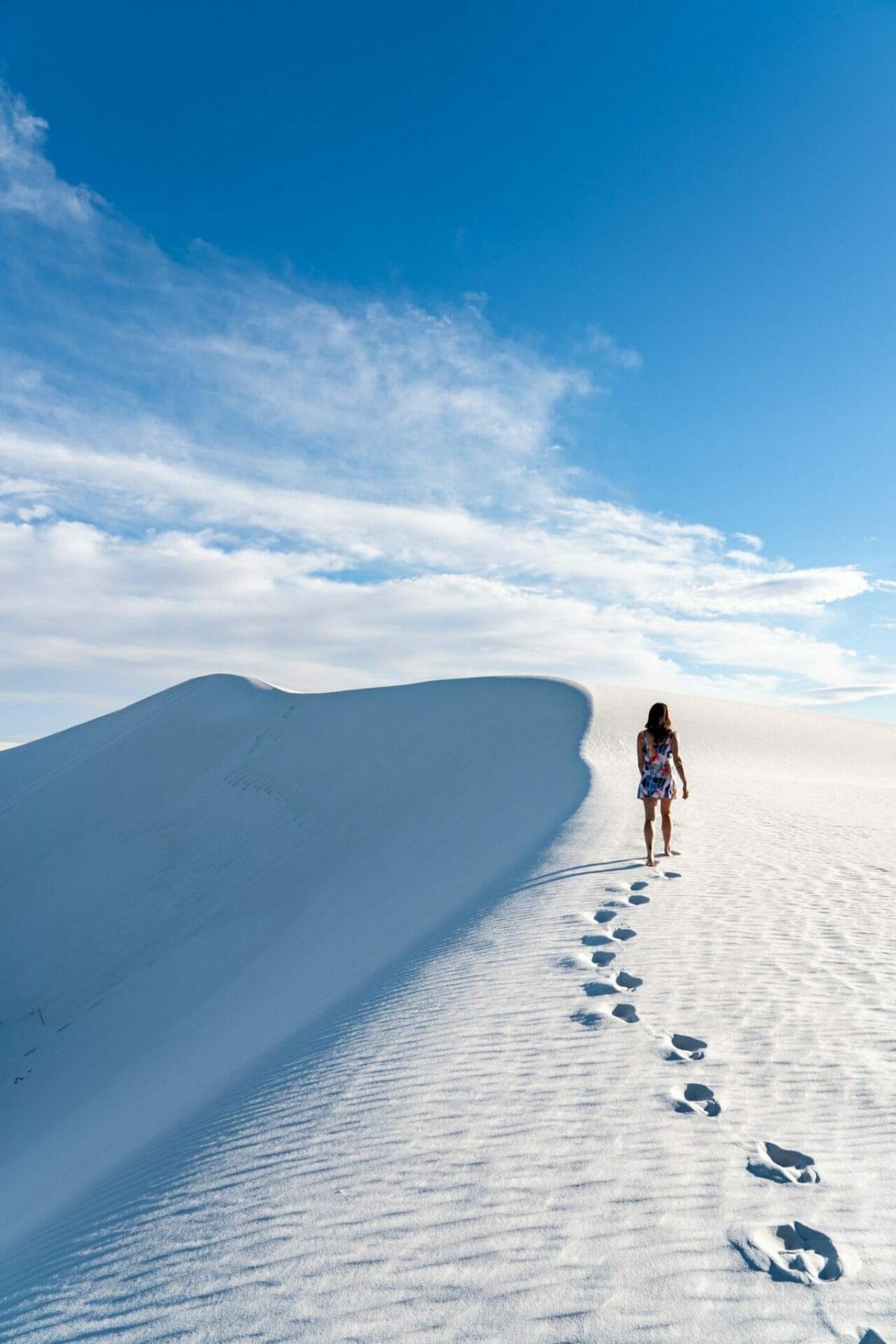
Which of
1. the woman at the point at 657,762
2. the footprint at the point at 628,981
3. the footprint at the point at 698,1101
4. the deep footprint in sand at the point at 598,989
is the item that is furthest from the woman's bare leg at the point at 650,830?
the footprint at the point at 698,1101

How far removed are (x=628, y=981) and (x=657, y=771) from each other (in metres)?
3.58

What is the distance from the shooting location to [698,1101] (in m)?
3.74

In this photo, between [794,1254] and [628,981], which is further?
[628,981]

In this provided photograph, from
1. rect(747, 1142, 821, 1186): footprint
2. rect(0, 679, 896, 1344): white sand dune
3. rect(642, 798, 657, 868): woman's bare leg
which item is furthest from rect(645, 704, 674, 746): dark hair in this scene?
rect(747, 1142, 821, 1186): footprint

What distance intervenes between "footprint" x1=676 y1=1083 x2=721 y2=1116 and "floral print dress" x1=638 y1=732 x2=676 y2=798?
4790mm

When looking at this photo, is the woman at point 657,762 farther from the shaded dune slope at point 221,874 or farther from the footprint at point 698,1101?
the footprint at point 698,1101

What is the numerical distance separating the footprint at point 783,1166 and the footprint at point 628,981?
69.2 inches

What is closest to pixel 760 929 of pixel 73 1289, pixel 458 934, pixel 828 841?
pixel 458 934

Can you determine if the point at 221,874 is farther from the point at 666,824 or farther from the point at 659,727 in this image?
the point at 659,727

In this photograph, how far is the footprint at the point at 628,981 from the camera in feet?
16.9

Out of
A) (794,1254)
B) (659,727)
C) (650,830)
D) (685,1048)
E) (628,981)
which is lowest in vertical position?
(794,1254)

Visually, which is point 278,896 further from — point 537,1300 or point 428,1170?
point 537,1300

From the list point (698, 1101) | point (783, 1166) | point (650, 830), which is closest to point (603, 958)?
point (698, 1101)

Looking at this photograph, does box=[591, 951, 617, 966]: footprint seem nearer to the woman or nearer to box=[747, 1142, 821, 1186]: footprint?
box=[747, 1142, 821, 1186]: footprint
